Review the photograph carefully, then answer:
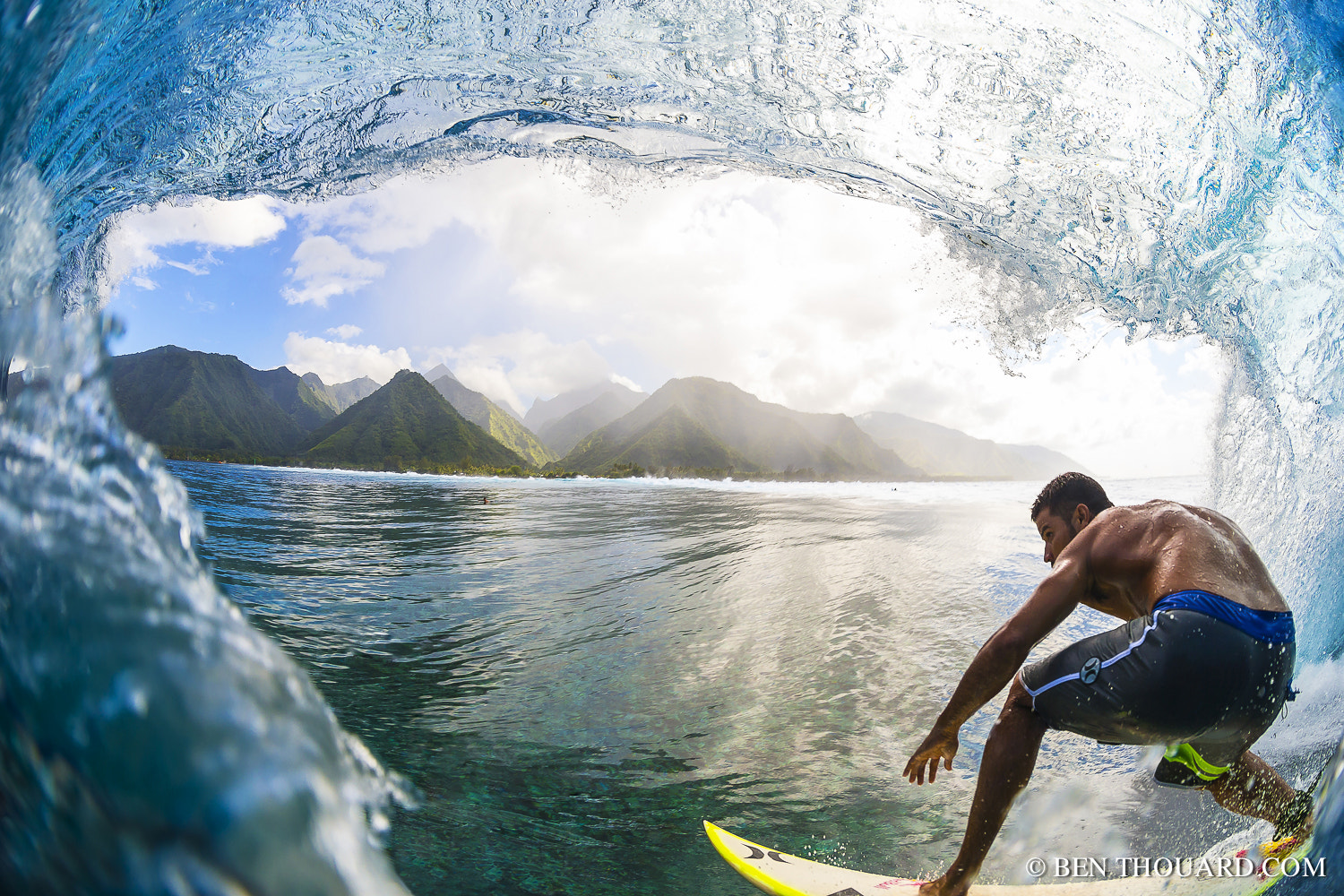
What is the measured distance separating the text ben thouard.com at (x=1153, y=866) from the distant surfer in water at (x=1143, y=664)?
33 centimetres

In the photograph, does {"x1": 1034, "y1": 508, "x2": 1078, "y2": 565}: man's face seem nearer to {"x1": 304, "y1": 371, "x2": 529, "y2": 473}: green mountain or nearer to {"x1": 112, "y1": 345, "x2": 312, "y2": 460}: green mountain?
{"x1": 112, "y1": 345, "x2": 312, "y2": 460}: green mountain

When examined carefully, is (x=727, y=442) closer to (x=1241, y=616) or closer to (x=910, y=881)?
(x=910, y=881)

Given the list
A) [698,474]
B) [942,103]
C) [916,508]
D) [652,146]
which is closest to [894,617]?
[942,103]

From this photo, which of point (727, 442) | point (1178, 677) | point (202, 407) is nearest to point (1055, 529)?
point (1178, 677)

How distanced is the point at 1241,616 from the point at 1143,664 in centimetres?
46

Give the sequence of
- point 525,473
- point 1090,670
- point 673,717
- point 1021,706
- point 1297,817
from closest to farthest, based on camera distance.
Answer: point 1090,670 → point 1021,706 → point 1297,817 → point 673,717 → point 525,473

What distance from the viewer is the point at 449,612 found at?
9234mm

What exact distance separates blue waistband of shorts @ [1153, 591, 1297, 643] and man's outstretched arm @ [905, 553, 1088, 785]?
36 centimetres

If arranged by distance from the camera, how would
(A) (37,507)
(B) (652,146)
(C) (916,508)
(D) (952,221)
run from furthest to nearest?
(C) (916,508), (B) (652,146), (D) (952,221), (A) (37,507)

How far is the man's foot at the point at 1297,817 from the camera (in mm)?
2814

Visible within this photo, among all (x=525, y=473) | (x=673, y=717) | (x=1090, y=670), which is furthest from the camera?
(x=525, y=473)

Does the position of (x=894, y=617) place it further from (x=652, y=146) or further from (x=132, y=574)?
(x=132, y=574)

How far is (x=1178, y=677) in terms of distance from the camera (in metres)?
2.22

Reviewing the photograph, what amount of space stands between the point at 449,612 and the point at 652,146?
Answer: 8127 millimetres
